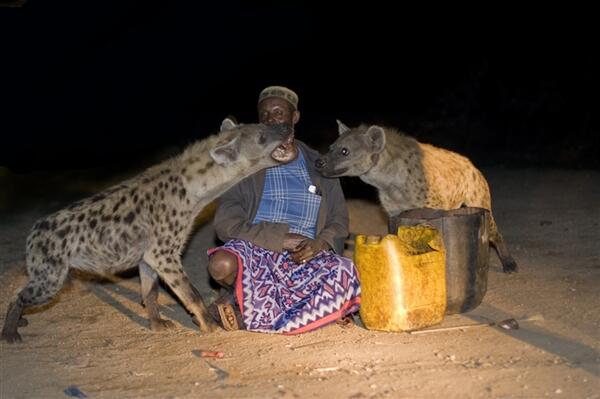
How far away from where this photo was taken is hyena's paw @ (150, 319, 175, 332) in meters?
3.80

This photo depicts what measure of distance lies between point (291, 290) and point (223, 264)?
11.9 inches

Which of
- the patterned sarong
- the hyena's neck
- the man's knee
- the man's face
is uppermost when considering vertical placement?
the man's face


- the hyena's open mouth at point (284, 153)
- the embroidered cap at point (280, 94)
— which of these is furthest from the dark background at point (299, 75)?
the hyena's open mouth at point (284, 153)

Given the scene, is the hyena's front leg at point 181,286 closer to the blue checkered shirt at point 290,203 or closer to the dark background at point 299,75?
the blue checkered shirt at point 290,203

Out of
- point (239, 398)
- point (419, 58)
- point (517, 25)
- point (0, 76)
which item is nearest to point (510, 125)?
point (517, 25)

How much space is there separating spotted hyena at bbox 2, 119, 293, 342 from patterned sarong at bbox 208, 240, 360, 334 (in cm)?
22

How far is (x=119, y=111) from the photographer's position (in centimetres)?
1552

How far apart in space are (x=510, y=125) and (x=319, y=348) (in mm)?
9055

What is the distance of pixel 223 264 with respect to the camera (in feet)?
11.7

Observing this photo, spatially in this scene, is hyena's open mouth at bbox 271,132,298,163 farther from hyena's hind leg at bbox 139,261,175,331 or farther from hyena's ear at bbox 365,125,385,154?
hyena's ear at bbox 365,125,385,154

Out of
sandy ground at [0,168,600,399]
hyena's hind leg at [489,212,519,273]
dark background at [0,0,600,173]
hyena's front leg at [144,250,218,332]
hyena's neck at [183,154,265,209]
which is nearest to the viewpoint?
sandy ground at [0,168,600,399]

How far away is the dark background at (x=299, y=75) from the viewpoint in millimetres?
11719

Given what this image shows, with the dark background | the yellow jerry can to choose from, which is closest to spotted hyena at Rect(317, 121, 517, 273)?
the yellow jerry can

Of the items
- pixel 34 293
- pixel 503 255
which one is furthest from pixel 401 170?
pixel 34 293
